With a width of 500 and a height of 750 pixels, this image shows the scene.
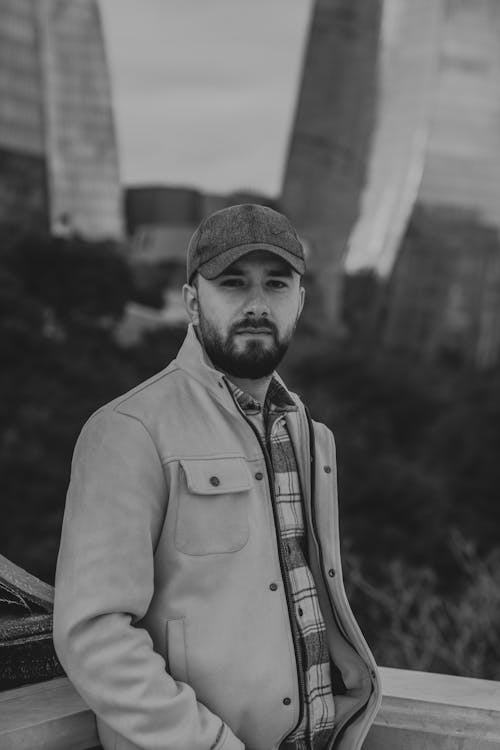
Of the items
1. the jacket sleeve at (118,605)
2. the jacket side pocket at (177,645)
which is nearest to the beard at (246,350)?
the jacket sleeve at (118,605)

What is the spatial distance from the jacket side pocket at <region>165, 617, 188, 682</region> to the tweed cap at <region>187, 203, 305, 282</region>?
2.52 ft

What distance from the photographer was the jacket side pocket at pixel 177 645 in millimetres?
2150

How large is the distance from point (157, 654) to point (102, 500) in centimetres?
33

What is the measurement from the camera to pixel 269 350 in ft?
7.63

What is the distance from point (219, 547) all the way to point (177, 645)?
22cm

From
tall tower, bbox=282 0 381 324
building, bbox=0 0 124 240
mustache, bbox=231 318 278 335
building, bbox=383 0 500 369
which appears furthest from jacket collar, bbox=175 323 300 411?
tall tower, bbox=282 0 381 324

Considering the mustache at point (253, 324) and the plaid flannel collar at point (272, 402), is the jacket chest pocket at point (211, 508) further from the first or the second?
the mustache at point (253, 324)

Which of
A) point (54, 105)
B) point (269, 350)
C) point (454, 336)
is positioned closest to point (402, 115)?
point (454, 336)

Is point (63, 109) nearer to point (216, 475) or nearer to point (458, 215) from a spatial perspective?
point (458, 215)

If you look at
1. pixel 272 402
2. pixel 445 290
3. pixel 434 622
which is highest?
pixel 272 402

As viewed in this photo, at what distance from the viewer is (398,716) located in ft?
8.95

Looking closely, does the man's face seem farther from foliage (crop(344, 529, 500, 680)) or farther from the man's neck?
foliage (crop(344, 529, 500, 680))

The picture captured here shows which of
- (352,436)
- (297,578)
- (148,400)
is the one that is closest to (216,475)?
(148,400)

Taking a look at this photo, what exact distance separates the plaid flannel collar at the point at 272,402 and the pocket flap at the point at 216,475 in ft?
0.56
